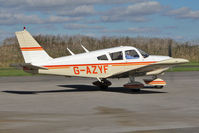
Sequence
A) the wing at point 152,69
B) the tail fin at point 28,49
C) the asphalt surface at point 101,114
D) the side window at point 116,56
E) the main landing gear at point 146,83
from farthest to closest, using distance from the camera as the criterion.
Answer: the side window at point 116,56, the main landing gear at point 146,83, the tail fin at point 28,49, the wing at point 152,69, the asphalt surface at point 101,114

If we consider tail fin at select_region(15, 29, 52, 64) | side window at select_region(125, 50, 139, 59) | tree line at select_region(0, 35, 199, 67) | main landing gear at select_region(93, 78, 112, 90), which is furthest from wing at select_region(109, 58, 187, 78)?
tree line at select_region(0, 35, 199, 67)

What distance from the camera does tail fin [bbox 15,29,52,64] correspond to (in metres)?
16.1

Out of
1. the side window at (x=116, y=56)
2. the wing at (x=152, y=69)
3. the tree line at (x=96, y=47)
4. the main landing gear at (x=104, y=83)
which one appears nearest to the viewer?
the wing at (x=152, y=69)

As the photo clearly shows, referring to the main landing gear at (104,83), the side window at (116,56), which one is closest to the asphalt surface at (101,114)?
the side window at (116,56)

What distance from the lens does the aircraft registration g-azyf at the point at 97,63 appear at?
1608cm

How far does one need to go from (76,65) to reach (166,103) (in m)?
5.06

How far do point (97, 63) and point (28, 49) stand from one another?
326 centimetres

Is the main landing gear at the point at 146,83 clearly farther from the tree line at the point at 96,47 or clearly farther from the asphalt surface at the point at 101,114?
the tree line at the point at 96,47

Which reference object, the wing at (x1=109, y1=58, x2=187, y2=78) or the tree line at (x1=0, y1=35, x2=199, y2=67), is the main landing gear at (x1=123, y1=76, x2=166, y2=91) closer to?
the wing at (x1=109, y1=58, x2=187, y2=78)

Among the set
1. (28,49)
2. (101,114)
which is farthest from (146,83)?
(101,114)

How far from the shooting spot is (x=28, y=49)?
1612 cm

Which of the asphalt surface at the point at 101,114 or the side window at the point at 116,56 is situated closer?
the asphalt surface at the point at 101,114

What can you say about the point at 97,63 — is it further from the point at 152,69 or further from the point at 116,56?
the point at 152,69

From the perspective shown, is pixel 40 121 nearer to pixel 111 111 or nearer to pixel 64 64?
pixel 111 111
